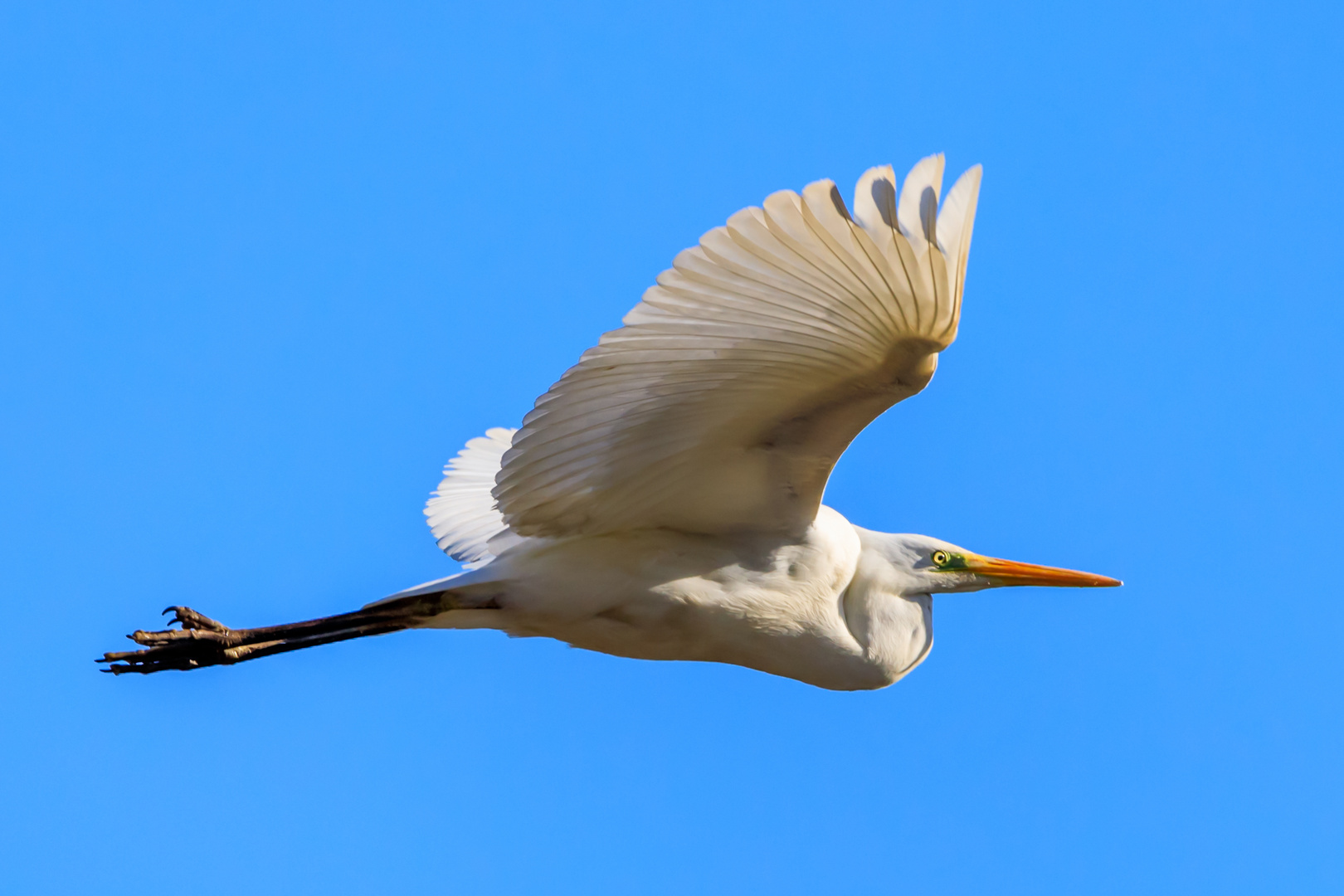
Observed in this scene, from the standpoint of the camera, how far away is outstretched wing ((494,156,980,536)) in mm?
3900

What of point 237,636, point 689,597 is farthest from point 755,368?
point 237,636

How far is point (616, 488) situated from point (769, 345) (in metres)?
1.01

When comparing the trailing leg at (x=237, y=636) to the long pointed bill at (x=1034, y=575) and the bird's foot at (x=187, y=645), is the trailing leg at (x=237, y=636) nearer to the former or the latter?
the bird's foot at (x=187, y=645)

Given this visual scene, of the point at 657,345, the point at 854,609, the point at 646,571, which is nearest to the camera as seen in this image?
the point at 657,345

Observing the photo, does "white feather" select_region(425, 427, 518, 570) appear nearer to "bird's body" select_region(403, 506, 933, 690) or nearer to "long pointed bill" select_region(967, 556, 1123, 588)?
"bird's body" select_region(403, 506, 933, 690)

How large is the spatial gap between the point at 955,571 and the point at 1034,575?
502 mm

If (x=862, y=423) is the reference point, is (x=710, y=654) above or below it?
below

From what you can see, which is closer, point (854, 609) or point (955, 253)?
point (955, 253)

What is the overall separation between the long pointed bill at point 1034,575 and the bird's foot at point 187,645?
3.24 metres

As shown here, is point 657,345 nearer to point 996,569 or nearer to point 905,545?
point 905,545

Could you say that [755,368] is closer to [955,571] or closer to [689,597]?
[689,597]

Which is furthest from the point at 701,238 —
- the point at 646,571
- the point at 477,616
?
the point at 477,616

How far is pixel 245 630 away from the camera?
570 centimetres

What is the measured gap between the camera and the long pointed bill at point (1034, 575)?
6145mm
